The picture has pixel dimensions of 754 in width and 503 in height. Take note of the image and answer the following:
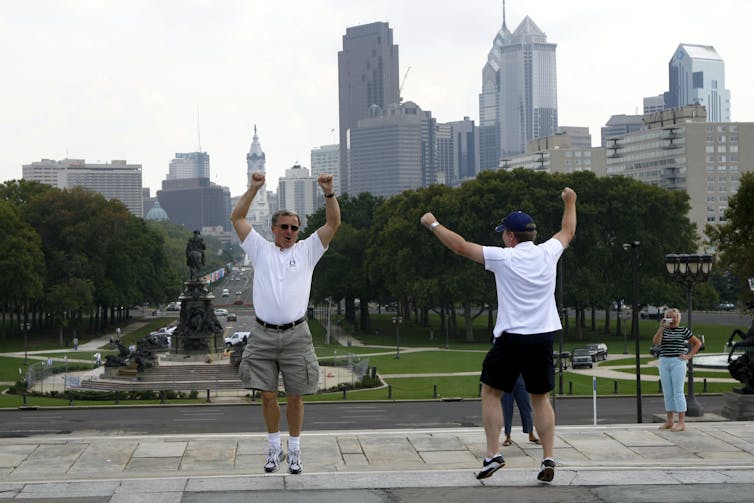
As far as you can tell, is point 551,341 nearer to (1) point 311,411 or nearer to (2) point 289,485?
(2) point 289,485

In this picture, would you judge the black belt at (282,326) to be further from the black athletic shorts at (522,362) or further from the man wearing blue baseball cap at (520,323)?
→ the black athletic shorts at (522,362)

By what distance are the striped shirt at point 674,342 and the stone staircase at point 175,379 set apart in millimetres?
31931

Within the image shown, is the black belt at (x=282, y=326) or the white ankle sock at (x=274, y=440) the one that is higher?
the black belt at (x=282, y=326)

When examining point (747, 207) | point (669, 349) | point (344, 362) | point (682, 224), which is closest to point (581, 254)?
point (682, 224)

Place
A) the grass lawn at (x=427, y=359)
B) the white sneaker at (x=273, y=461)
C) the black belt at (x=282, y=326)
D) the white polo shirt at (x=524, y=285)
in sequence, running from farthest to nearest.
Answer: the grass lawn at (x=427, y=359) < the black belt at (x=282, y=326) < the white sneaker at (x=273, y=461) < the white polo shirt at (x=524, y=285)

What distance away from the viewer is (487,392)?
930cm

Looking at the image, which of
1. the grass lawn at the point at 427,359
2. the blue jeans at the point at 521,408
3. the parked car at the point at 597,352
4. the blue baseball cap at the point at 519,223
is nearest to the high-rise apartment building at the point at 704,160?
the grass lawn at the point at 427,359

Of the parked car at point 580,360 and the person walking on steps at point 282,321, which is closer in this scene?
the person walking on steps at point 282,321

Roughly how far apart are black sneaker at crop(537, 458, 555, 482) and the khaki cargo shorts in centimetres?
217

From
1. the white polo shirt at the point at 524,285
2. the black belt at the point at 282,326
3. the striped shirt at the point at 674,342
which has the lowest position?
the striped shirt at the point at 674,342

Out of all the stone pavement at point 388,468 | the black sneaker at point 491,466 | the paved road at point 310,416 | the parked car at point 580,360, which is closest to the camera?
the stone pavement at point 388,468

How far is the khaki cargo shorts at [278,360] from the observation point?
9.91 meters

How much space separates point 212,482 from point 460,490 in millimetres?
2101

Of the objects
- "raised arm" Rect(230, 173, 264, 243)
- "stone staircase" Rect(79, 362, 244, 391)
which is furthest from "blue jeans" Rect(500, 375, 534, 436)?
"stone staircase" Rect(79, 362, 244, 391)
